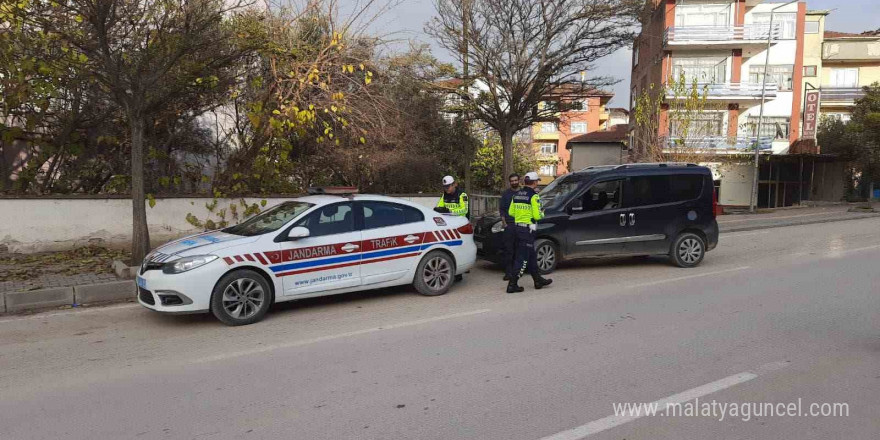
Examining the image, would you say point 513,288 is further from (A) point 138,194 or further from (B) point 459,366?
(A) point 138,194

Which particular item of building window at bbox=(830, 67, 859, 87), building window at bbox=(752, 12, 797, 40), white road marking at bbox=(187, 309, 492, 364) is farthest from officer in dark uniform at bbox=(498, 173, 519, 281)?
building window at bbox=(830, 67, 859, 87)

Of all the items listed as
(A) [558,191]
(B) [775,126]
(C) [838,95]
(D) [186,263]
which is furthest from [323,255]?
(C) [838,95]

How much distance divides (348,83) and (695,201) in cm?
803

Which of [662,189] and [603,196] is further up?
[662,189]

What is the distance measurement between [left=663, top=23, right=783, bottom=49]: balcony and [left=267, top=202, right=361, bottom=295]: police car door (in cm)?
3121

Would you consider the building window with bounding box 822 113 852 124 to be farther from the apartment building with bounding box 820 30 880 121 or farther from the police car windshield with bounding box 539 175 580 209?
the police car windshield with bounding box 539 175 580 209

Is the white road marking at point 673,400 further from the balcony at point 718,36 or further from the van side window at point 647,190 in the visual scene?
the balcony at point 718,36

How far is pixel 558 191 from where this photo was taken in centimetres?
1016

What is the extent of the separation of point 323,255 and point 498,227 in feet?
11.7

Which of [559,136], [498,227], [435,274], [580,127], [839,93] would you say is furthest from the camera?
[580,127]

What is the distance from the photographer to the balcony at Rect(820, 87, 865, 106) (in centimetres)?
3997

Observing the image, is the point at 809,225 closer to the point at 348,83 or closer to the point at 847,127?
the point at 348,83

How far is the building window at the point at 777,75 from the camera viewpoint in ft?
115

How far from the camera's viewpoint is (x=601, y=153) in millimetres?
42844
